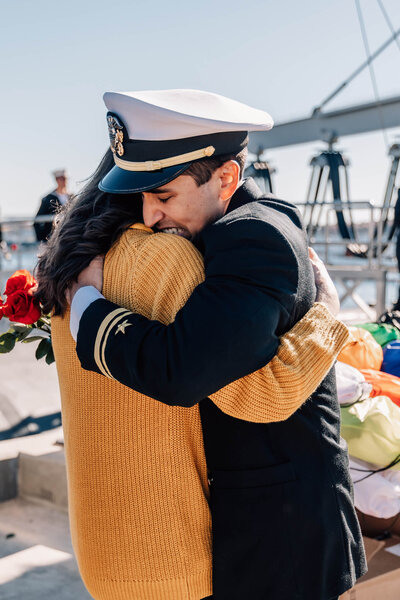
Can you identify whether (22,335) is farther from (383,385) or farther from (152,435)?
(383,385)

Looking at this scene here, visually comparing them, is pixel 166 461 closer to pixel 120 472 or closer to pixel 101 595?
pixel 120 472

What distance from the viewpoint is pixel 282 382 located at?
3.55ft

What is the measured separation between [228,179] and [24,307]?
0.67m

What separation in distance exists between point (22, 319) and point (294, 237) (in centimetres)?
78

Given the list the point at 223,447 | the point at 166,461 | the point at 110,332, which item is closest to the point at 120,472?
the point at 166,461

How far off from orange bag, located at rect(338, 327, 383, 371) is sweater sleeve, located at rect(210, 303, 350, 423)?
2.22 meters

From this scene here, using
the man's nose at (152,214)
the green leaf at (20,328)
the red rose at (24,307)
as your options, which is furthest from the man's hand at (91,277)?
the green leaf at (20,328)

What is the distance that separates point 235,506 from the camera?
1162 mm

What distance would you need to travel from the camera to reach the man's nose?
118cm

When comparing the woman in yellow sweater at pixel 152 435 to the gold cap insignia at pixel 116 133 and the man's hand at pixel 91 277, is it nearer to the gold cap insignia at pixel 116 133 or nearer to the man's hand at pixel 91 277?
the man's hand at pixel 91 277

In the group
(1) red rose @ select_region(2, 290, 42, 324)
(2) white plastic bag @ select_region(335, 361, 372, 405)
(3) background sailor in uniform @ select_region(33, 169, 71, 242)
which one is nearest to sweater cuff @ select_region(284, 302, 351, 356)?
(1) red rose @ select_region(2, 290, 42, 324)

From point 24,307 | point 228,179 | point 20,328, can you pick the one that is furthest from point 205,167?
point 20,328

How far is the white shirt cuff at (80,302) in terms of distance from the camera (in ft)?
3.66

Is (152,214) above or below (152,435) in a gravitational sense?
above
